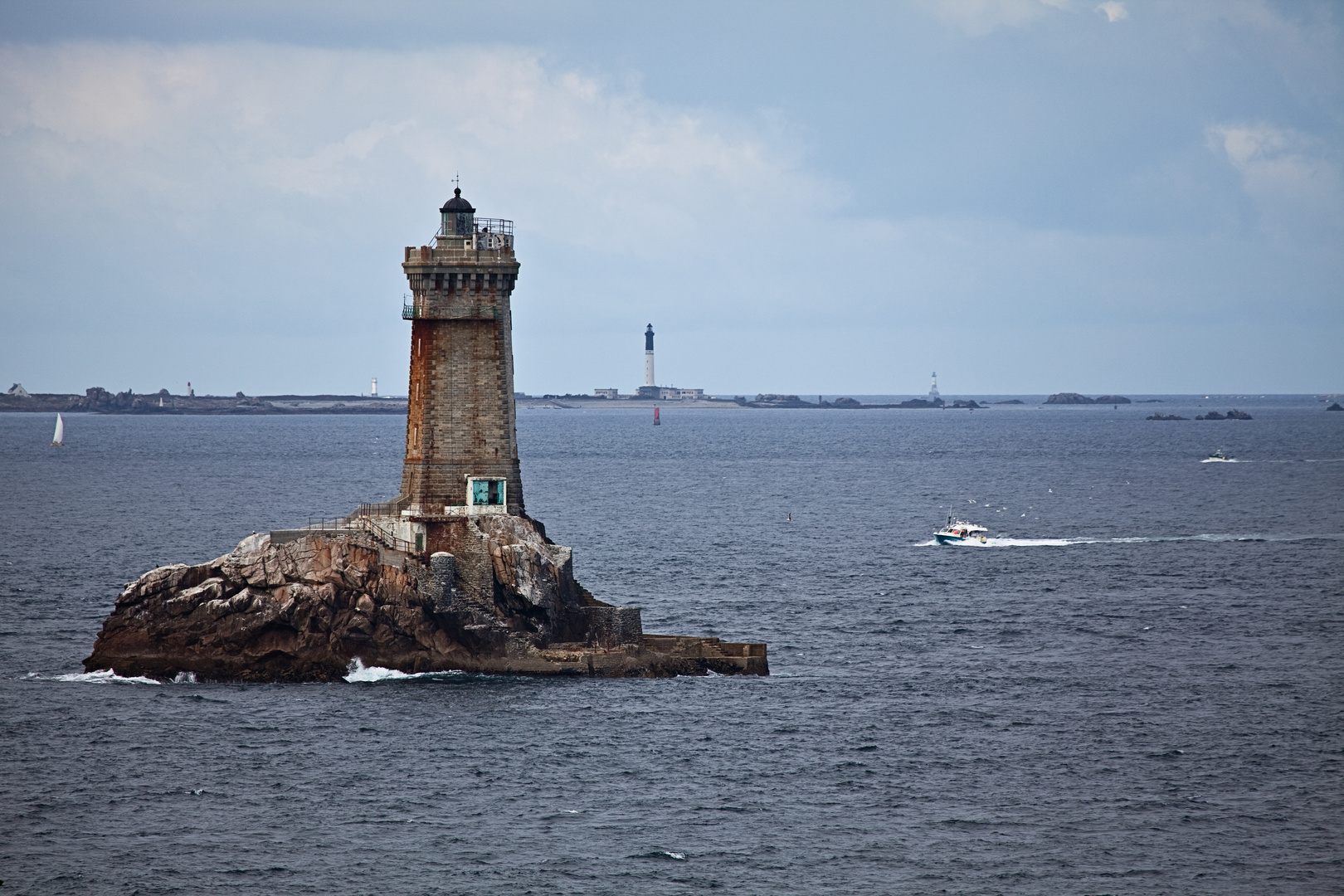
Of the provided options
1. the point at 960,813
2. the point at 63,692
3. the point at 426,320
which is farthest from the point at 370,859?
the point at 426,320

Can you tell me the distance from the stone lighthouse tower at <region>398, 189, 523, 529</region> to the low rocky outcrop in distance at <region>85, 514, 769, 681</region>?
1784mm

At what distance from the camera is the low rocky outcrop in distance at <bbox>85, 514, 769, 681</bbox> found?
175ft

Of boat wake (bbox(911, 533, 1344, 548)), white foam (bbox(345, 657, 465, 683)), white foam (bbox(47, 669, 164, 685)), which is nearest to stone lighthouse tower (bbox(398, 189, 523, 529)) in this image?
white foam (bbox(345, 657, 465, 683))

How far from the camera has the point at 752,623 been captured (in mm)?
67938

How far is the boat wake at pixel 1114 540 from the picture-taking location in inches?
3816

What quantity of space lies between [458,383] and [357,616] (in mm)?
9643

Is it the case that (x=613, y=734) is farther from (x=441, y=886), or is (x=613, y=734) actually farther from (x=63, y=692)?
(x=63, y=692)

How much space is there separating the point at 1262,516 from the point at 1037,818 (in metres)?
79.0

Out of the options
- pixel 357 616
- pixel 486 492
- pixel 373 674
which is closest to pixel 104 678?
pixel 357 616

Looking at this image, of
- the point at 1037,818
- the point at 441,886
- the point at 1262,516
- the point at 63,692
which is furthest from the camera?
the point at 1262,516

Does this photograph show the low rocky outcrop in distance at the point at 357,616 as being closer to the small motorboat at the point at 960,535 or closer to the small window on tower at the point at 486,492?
the small window on tower at the point at 486,492

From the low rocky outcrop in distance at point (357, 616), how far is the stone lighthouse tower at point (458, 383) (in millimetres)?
1784

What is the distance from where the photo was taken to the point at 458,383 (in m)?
57.6

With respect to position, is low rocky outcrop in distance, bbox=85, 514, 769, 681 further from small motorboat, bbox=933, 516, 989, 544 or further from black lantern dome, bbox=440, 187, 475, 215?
small motorboat, bbox=933, 516, 989, 544
